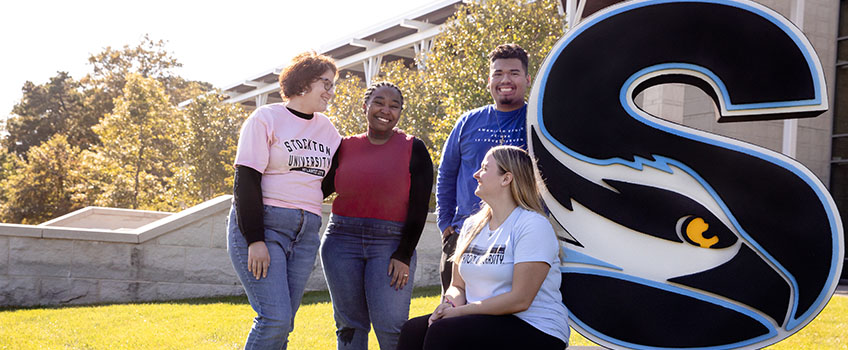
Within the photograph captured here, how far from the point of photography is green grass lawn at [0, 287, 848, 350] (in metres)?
5.83

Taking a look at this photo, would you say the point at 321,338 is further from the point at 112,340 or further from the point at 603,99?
the point at 603,99

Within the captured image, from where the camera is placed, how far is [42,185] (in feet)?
81.9

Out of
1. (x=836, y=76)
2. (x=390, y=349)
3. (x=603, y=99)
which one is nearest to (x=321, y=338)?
(x=390, y=349)

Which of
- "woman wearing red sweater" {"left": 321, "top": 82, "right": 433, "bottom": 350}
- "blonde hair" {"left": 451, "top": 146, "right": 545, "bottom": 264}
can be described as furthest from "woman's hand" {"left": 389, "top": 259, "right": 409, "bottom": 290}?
"blonde hair" {"left": 451, "top": 146, "right": 545, "bottom": 264}

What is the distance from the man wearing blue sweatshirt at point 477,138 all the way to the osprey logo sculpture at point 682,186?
134 mm

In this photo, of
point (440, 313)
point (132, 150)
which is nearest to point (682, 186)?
point (440, 313)

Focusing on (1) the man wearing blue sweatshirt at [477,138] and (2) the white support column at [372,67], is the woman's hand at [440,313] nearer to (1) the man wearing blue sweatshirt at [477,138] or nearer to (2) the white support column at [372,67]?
(1) the man wearing blue sweatshirt at [477,138]

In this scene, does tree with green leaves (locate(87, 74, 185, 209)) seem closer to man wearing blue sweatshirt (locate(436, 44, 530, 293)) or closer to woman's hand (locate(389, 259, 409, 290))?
man wearing blue sweatshirt (locate(436, 44, 530, 293))

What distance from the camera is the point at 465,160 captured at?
396cm

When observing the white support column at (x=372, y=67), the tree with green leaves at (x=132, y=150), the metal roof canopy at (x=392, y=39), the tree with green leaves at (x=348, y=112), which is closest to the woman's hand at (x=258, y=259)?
the tree with green leaves at (x=348, y=112)

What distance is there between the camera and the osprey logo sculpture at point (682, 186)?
3.65m

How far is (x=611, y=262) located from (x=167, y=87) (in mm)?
43289

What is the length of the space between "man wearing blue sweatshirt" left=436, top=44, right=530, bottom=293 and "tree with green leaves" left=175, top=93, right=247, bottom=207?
65.7 ft

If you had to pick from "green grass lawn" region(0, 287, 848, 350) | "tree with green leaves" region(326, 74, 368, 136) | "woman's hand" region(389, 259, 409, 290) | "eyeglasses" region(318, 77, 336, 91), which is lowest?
"green grass lawn" region(0, 287, 848, 350)
